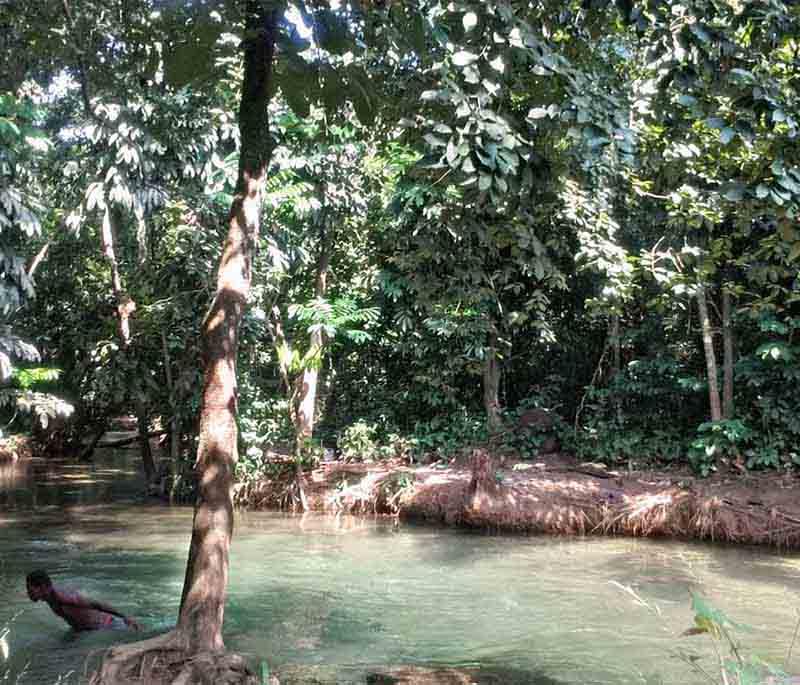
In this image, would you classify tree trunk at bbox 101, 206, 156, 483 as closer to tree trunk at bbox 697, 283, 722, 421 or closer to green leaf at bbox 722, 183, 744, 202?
tree trunk at bbox 697, 283, 722, 421

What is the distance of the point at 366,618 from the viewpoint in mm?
7734

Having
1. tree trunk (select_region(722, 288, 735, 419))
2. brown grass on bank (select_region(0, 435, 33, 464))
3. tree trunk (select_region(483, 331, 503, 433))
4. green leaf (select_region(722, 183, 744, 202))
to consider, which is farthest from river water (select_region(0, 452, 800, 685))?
brown grass on bank (select_region(0, 435, 33, 464))

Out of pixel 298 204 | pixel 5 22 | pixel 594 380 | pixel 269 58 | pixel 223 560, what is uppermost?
pixel 298 204

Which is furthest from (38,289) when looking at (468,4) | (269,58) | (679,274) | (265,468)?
(468,4)

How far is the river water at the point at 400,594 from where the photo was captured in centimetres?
634

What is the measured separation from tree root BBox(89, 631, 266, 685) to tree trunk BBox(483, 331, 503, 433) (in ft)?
32.8

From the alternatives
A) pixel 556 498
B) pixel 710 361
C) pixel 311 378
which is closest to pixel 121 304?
pixel 311 378

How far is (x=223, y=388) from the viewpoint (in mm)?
4406

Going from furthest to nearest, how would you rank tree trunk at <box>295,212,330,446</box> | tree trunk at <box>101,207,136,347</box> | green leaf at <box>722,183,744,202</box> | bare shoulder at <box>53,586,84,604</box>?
tree trunk at <box>295,212,330,446</box>
tree trunk at <box>101,207,136,347</box>
bare shoulder at <box>53,586,84,604</box>
green leaf at <box>722,183,744,202</box>

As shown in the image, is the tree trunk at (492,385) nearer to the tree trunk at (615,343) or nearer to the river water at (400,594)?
the tree trunk at (615,343)

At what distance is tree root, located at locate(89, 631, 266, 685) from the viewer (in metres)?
4.09

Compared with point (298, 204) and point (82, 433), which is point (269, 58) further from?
point (82, 433)

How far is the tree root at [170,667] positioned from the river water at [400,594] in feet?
4.41

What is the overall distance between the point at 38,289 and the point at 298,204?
587 cm
